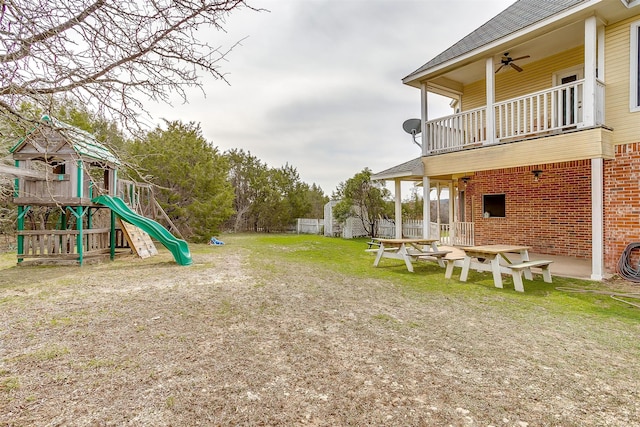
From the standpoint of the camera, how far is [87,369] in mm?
2922

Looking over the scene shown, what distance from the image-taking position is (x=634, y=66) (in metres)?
6.73

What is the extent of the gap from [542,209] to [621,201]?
119 inches

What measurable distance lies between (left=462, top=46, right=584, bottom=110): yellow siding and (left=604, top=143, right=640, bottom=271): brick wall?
3.27 meters

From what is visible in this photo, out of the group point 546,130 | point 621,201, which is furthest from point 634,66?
point 621,201

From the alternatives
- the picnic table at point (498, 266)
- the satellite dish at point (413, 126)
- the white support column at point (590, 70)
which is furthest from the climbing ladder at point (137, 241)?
the white support column at point (590, 70)

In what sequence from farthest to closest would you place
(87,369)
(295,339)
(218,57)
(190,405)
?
(295,339) → (87,369) → (218,57) → (190,405)

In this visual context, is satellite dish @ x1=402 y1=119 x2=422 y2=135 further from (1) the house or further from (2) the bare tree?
(2) the bare tree

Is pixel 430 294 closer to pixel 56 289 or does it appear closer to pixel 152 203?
pixel 56 289

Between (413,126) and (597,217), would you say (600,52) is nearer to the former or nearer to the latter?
(597,217)

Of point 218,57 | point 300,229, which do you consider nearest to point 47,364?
point 218,57

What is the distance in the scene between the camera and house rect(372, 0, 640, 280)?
6.72 metres

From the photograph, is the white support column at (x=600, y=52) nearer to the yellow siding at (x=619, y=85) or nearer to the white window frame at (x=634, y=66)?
the yellow siding at (x=619, y=85)

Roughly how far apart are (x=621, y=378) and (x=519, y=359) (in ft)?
2.44

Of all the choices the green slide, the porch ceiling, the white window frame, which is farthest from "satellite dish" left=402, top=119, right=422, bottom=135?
the green slide
